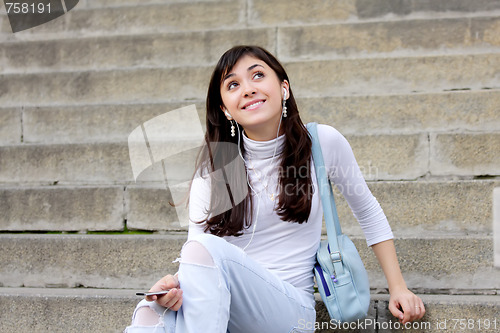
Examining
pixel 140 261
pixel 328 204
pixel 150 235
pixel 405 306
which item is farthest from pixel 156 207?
pixel 405 306

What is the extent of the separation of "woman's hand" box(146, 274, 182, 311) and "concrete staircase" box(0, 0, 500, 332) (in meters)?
0.71

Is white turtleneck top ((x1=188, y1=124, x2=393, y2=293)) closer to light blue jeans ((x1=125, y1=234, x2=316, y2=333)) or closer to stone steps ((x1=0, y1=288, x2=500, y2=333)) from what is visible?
light blue jeans ((x1=125, y1=234, x2=316, y2=333))

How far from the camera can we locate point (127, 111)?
3.24 meters

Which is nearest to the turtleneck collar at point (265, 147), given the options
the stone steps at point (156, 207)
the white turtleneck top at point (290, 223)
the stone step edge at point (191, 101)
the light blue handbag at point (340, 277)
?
the white turtleneck top at point (290, 223)

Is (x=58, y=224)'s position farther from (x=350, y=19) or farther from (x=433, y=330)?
(x=350, y=19)

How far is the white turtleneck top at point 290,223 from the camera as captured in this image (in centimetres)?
194

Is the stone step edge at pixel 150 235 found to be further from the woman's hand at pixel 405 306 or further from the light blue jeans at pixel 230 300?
the light blue jeans at pixel 230 300

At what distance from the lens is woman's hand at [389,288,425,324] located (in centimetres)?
189

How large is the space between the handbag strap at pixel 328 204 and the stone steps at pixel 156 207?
2.19ft

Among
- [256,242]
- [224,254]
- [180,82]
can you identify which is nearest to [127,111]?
[180,82]

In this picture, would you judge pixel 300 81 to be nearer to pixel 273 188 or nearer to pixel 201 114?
pixel 201 114

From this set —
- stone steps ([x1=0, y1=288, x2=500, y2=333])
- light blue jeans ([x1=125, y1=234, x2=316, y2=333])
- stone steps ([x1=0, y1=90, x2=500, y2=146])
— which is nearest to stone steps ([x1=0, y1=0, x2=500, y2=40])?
stone steps ([x1=0, y1=90, x2=500, y2=146])

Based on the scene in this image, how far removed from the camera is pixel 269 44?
145 inches

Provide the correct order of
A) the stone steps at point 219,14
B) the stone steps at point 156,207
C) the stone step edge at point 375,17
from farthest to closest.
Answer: the stone steps at point 219,14
the stone step edge at point 375,17
the stone steps at point 156,207
